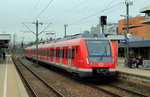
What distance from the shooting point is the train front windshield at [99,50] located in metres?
14.7

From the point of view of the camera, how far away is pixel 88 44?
1518cm

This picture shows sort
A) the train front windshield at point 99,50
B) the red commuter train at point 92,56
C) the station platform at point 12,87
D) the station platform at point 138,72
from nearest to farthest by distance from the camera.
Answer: the station platform at point 12,87
the station platform at point 138,72
the red commuter train at point 92,56
the train front windshield at point 99,50

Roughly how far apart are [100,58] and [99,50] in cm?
62

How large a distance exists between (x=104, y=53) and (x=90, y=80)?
2.40 meters

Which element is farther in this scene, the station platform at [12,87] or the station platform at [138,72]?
the station platform at [138,72]

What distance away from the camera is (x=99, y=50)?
1515cm

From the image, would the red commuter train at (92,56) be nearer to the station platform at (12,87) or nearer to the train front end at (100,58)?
the train front end at (100,58)

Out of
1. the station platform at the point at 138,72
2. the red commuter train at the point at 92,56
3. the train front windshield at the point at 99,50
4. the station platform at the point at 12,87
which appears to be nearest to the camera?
the station platform at the point at 12,87

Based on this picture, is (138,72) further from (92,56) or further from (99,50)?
A: (92,56)

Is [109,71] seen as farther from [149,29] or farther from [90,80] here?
[149,29]

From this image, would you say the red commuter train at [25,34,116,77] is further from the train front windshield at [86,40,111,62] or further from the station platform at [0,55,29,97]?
the station platform at [0,55,29,97]

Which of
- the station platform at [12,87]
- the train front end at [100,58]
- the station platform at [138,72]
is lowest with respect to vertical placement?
the station platform at [12,87]

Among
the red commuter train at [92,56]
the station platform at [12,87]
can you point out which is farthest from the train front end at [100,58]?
the station platform at [12,87]

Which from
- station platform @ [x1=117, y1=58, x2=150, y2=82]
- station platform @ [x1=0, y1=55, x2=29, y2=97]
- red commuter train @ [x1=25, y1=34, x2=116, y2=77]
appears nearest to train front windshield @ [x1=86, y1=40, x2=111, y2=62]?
red commuter train @ [x1=25, y1=34, x2=116, y2=77]
